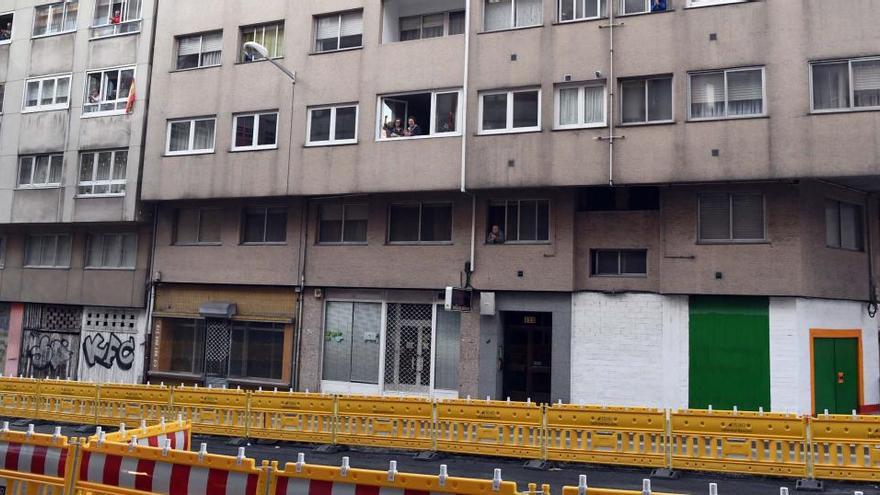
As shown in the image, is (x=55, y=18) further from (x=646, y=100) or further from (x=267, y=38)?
(x=646, y=100)

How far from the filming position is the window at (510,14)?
18.9 metres

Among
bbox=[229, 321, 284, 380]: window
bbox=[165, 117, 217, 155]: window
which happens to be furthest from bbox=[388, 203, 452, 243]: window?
bbox=[165, 117, 217, 155]: window

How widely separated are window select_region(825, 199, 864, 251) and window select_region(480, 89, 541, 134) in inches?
287

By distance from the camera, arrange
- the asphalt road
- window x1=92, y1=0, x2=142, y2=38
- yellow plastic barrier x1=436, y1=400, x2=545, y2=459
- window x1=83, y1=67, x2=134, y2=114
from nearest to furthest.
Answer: the asphalt road → yellow plastic barrier x1=436, y1=400, x2=545, y2=459 → window x1=83, y1=67, x2=134, y2=114 → window x1=92, y1=0, x2=142, y2=38

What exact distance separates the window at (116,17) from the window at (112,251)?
273 inches

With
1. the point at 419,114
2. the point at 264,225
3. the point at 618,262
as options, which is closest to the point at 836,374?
the point at 618,262

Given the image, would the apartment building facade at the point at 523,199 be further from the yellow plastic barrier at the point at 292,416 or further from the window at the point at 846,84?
the yellow plastic barrier at the point at 292,416

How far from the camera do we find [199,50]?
23297 mm

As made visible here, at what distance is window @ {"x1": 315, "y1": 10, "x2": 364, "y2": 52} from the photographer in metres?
21.0

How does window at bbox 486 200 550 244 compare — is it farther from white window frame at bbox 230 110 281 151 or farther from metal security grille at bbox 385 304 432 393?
white window frame at bbox 230 110 281 151

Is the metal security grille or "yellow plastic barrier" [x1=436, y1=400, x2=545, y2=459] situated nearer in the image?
"yellow plastic barrier" [x1=436, y1=400, x2=545, y2=459]

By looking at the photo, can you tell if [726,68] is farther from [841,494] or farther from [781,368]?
[841,494]

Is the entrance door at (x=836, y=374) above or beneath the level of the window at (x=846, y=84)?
beneath

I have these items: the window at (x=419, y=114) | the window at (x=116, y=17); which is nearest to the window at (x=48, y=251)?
the window at (x=116, y=17)
